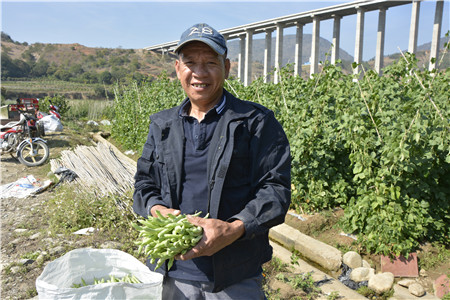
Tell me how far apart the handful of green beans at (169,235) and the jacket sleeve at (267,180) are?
8.6 inches

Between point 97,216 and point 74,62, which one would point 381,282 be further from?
point 74,62

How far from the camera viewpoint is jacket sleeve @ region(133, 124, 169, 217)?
6.37ft

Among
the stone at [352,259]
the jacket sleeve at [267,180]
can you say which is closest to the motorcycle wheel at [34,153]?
the stone at [352,259]

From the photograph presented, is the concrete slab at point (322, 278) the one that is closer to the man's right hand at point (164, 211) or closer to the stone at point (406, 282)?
the stone at point (406, 282)

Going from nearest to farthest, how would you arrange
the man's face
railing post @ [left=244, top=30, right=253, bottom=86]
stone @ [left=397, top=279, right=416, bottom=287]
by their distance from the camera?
the man's face
stone @ [left=397, top=279, right=416, bottom=287]
railing post @ [left=244, top=30, right=253, bottom=86]

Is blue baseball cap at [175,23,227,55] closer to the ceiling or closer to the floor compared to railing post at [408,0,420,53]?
closer to the floor

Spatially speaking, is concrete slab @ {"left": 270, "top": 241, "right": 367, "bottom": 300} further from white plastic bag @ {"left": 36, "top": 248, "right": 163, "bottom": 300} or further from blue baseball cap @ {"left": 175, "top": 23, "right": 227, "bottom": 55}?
blue baseball cap @ {"left": 175, "top": 23, "right": 227, "bottom": 55}

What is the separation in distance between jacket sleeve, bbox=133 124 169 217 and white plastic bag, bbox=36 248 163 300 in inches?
13.5

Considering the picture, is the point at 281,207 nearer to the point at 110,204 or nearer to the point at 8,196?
the point at 110,204

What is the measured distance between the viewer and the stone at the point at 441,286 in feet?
12.2

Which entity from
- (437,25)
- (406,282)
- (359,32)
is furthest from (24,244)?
(359,32)

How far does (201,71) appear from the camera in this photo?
5.92ft

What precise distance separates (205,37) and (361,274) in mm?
3557

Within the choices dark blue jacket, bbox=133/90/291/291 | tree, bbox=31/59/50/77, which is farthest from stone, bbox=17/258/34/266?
tree, bbox=31/59/50/77
